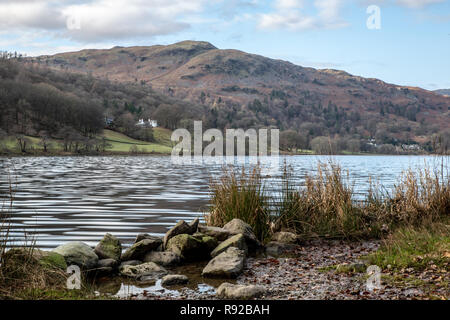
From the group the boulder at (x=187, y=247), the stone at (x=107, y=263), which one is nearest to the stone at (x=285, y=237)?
the boulder at (x=187, y=247)

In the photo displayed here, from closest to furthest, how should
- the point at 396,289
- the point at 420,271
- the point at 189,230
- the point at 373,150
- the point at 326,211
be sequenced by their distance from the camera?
1. the point at 396,289
2. the point at 420,271
3. the point at 189,230
4. the point at 326,211
5. the point at 373,150

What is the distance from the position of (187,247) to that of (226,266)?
174cm

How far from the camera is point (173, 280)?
329 inches

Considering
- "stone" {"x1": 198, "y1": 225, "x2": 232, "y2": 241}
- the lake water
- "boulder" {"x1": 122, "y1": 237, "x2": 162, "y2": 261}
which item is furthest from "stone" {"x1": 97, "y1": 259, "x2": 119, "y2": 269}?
Answer: "stone" {"x1": 198, "y1": 225, "x2": 232, "y2": 241}

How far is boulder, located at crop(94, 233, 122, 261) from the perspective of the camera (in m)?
9.70

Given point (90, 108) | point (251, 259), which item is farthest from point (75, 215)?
point (90, 108)

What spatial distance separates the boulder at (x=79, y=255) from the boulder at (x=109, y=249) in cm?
30

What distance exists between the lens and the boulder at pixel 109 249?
9695mm

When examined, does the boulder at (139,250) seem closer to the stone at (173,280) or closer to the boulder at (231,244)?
the boulder at (231,244)

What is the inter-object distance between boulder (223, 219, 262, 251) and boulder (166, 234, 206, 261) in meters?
0.99

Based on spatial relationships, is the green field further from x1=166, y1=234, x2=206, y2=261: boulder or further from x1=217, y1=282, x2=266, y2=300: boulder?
x1=217, y1=282, x2=266, y2=300: boulder

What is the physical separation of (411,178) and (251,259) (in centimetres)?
600
